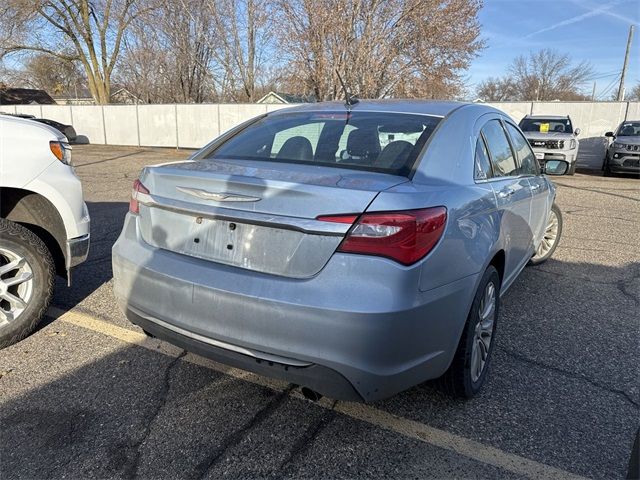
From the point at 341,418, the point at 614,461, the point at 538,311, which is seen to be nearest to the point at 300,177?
the point at 341,418

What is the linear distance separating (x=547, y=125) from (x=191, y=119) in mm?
15071

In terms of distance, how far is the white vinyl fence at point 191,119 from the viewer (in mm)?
17203

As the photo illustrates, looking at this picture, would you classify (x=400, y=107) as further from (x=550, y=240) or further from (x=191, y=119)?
(x=191, y=119)

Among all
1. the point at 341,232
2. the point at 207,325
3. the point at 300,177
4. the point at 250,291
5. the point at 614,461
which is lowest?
the point at 614,461

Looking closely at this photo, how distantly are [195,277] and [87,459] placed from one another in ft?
3.09

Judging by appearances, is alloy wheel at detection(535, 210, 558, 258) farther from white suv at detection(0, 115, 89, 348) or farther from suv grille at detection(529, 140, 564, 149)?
suv grille at detection(529, 140, 564, 149)

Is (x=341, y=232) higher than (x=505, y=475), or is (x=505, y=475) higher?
(x=341, y=232)

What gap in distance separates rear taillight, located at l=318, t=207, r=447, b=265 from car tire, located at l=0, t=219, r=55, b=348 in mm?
2284

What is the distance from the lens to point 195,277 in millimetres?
2199

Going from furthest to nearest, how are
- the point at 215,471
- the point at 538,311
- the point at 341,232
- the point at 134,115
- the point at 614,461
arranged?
1. the point at 134,115
2. the point at 538,311
3. the point at 614,461
4. the point at 215,471
5. the point at 341,232

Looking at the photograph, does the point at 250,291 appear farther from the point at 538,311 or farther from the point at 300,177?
the point at 538,311

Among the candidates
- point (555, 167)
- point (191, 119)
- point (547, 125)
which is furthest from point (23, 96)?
point (555, 167)

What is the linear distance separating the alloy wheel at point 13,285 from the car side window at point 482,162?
2931 mm

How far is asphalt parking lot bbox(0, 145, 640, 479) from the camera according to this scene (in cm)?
217
